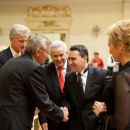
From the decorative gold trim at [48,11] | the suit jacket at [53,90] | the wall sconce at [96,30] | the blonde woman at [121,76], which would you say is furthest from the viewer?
the decorative gold trim at [48,11]

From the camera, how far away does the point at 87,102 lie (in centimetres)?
357

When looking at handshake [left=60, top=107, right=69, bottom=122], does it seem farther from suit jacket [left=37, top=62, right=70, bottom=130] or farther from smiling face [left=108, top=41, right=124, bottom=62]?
smiling face [left=108, top=41, right=124, bottom=62]

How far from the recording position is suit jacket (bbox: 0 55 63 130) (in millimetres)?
3215

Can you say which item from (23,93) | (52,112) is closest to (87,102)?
(52,112)

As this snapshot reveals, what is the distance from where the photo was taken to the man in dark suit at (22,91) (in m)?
3.22

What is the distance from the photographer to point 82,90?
→ 358 centimetres

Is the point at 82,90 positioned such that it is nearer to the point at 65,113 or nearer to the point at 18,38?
the point at 65,113

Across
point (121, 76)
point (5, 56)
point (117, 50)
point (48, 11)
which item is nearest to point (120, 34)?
point (117, 50)

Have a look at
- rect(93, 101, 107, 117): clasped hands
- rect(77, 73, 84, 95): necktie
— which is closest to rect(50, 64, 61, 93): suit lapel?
rect(77, 73, 84, 95): necktie

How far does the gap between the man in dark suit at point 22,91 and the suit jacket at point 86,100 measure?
1.32 ft

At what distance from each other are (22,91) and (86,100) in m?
0.71

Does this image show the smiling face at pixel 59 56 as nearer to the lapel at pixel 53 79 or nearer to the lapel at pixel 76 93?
the lapel at pixel 53 79

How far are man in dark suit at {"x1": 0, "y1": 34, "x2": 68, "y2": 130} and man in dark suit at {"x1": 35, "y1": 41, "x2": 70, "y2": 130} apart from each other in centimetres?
58

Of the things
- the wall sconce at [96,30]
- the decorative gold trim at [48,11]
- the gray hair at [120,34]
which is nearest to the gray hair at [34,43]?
the gray hair at [120,34]
